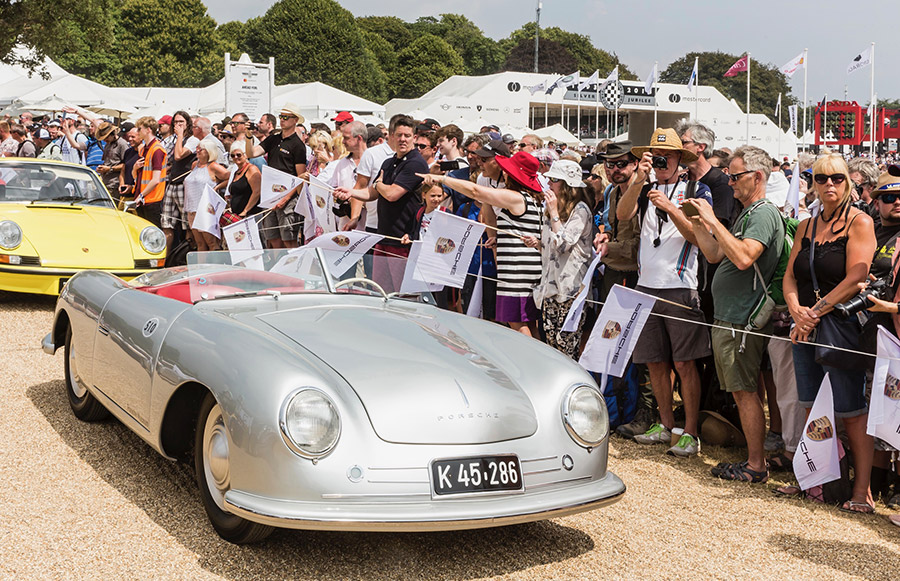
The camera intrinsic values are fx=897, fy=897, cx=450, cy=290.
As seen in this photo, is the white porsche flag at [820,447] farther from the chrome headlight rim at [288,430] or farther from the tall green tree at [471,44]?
the tall green tree at [471,44]

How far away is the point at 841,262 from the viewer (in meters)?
4.92

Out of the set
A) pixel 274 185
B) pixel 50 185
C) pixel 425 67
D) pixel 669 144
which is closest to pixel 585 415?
pixel 669 144

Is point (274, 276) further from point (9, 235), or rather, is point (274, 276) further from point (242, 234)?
point (9, 235)

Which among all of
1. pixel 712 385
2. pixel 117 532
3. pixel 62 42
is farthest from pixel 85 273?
pixel 62 42

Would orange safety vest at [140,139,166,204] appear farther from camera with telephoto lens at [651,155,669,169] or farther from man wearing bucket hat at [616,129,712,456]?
camera with telephoto lens at [651,155,669,169]

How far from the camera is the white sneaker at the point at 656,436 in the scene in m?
6.16

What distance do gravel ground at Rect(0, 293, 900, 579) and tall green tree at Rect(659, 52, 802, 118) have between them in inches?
4414

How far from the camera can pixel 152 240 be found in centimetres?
998

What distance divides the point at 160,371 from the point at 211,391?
560 mm

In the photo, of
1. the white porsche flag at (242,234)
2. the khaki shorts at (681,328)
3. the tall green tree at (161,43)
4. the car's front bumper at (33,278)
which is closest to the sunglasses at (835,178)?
the khaki shorts at (681,328)

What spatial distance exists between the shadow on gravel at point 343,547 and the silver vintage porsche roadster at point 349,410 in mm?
140

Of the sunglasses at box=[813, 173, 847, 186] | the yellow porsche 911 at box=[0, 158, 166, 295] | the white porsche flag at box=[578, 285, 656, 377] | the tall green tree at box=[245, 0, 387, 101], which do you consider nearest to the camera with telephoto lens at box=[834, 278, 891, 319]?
the sunglasses at box=[813, 173, 847, 186]

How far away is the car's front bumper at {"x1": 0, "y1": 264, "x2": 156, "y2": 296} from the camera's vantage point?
914 centimetres

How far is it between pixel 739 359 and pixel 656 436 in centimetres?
97
